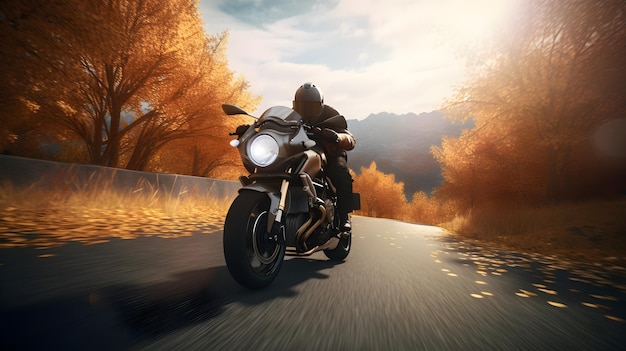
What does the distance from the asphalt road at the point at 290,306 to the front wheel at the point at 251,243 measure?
158 mm

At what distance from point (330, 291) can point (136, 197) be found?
7933mm

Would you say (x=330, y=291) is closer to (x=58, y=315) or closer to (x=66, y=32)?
(x=58, y=315)

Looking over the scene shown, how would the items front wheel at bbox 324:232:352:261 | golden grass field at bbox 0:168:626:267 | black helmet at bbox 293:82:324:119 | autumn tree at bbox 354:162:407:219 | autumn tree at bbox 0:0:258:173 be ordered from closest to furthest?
black helmet at bbox 293:82:324:119 < front wheel at bbox 324:232:352:261 < golden grass field at bbox 0:168:626:267 < autumn tree at bbox 0:0:258:173 < autumn tree at bbox 354:162:407:219

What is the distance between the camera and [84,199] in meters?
7.96

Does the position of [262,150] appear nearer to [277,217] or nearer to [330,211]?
[277,217]

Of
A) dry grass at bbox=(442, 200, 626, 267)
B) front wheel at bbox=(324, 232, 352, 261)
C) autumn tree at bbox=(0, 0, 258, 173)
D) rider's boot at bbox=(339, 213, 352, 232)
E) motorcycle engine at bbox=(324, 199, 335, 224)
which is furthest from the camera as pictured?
autumn tree at bbox=(0, 0, 258, 173)

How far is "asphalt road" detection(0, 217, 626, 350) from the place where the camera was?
2.01 metres

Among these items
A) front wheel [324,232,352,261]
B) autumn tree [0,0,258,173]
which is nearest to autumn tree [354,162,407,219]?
autumn tree [0,0,258,173]

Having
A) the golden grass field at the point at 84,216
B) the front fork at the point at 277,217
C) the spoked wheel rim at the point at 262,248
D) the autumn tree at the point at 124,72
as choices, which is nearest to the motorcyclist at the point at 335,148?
the front fork at the point at 277,217

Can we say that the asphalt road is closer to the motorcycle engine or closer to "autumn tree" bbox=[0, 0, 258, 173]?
the motorcycle engine

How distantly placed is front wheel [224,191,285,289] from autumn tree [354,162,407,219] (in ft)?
196

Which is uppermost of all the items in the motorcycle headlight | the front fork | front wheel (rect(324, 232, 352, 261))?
the motorcycle headlight

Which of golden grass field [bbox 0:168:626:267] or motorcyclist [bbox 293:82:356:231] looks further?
golden grass field [bbox 0:168:626:267]

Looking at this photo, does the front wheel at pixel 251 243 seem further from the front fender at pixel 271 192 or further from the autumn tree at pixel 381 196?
the autumn tree at pixel 381 196
